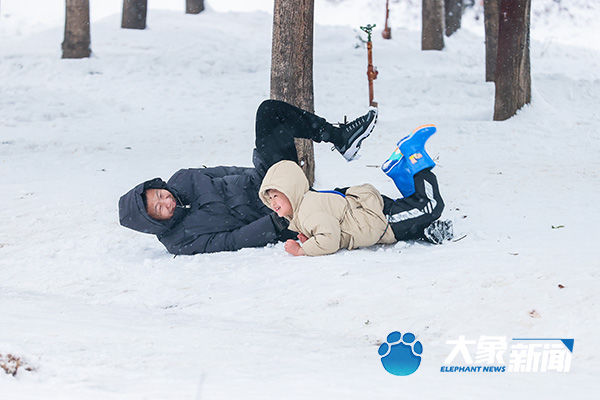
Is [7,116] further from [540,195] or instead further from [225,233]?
[540,195]

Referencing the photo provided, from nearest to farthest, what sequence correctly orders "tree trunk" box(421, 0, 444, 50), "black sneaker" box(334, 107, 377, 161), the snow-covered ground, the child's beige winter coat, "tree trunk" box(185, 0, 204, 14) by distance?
1. the snow-covered ground
2. the child's beige winter coat
3. "black sneaker" box(334, 107, 377, 161)
4. "tree trunk" box(421, 0, 444, 50)
5. "tree trunk" box(185, 0, 204, 14)

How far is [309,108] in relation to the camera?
21.5ft

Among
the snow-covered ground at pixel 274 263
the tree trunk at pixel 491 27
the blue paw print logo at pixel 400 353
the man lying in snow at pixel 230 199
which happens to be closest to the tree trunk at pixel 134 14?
the snow-covered ground at pixel 274 263

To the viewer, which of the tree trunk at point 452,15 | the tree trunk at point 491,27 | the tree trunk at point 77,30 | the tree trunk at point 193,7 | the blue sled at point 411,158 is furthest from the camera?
the tree trunk at point 193,7

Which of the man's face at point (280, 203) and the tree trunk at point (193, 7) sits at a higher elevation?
the tree trunk at point (193, 7)

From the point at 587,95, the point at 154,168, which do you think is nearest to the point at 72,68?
the point at 154,168

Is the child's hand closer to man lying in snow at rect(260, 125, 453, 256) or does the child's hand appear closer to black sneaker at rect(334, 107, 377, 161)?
man lying in snow at rect(260, 125, 453, 256)

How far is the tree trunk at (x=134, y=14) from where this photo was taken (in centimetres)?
1642

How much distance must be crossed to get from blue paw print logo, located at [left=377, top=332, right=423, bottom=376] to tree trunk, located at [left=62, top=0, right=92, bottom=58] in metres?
11.3

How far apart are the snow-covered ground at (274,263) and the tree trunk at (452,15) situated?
22.7 ft

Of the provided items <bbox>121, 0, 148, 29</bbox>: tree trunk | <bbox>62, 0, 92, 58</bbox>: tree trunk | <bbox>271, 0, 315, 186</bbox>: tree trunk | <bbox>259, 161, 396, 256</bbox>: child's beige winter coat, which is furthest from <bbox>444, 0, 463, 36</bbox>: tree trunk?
<bbox>259, 161, 396, 256</bbox>: child's beige winter coat

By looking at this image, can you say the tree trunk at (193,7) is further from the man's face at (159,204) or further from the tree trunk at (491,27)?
the man's face at (159,204)

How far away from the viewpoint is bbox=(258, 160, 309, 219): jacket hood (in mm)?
4566

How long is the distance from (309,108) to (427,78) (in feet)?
21.5
